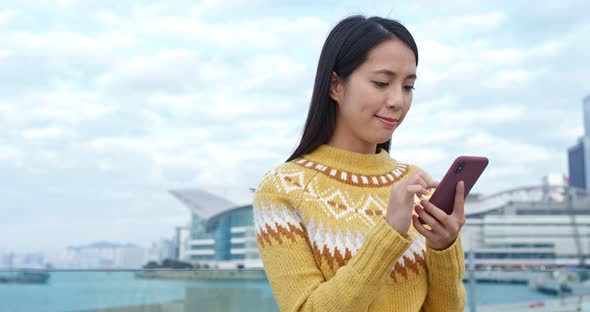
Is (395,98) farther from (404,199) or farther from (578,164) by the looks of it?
(578,164)

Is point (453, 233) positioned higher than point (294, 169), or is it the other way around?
point (294, 169)

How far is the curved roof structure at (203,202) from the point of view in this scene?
216 feet

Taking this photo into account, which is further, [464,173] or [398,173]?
[398,173]

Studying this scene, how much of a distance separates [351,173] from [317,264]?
9.3 inches

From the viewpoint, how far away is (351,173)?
1604mm

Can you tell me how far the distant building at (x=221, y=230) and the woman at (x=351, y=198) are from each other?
6097cm

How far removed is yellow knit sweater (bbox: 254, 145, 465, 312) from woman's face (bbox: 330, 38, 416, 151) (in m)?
0.09

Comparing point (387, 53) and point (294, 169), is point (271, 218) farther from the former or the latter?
point (387, 53)

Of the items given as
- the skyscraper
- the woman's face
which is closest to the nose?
the woman's face

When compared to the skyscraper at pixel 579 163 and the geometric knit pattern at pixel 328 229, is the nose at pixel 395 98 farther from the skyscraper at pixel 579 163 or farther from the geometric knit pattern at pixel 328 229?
the skyscraper at pixel 579 163

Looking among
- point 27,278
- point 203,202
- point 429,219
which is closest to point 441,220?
point 429,219

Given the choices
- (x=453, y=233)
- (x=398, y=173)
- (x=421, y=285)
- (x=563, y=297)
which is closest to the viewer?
(x=453, y=233)

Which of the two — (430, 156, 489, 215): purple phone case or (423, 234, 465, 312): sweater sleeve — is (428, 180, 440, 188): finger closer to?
(430, 156, 489, 215): purple phone case

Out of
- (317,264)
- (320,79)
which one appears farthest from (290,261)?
(320,79)
